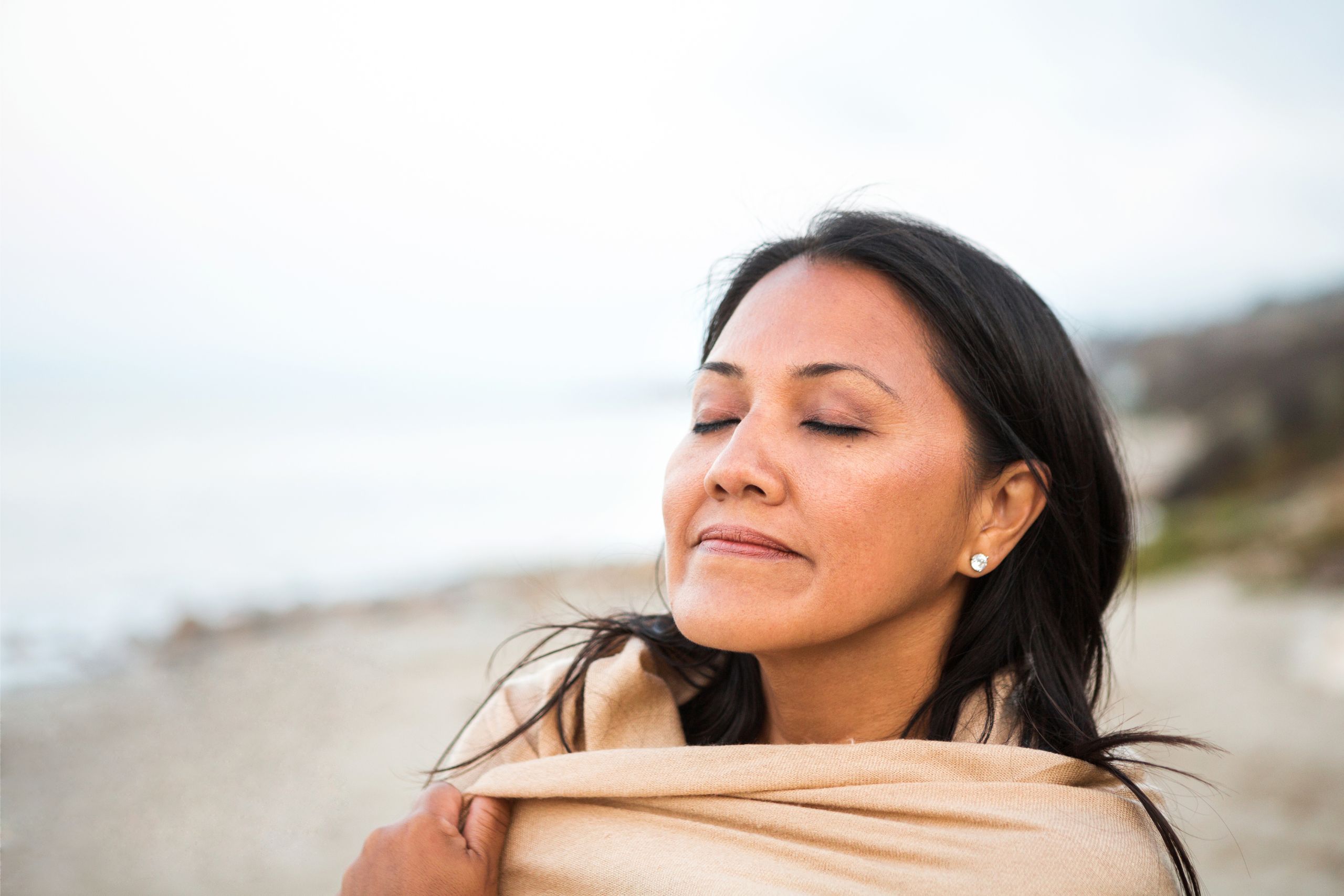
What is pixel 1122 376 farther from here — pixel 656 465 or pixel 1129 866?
pixel 1129 866

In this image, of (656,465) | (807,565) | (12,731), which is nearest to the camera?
(807,565)

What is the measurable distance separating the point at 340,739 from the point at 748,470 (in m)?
5.04

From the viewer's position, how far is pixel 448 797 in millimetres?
2010

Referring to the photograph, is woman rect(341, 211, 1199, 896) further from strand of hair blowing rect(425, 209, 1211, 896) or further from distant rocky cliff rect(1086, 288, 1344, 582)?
distant rocky cliff rect(1086, 288, 1344, 582)

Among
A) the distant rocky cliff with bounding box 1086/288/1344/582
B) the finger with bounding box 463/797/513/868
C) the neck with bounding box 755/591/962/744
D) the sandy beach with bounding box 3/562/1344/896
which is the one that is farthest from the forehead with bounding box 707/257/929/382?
the distant rocky cliff with bounding box 1086/288/1344/582

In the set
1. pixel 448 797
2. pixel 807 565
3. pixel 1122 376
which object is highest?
pixel 1122 376

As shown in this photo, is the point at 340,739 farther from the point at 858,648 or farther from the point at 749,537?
the point at 749,537

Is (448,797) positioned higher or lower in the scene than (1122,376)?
lower

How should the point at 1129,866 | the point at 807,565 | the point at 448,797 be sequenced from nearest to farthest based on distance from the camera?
the point at 1129,866
the point at 807,565
the point at 448,797

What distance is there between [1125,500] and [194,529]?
1112 centimetres

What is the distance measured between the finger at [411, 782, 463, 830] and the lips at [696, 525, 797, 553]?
0.76 metres

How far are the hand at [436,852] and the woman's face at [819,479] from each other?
57 centimetres

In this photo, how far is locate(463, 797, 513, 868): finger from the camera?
6.36 feet

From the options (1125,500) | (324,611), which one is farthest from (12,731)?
(1125,500)
